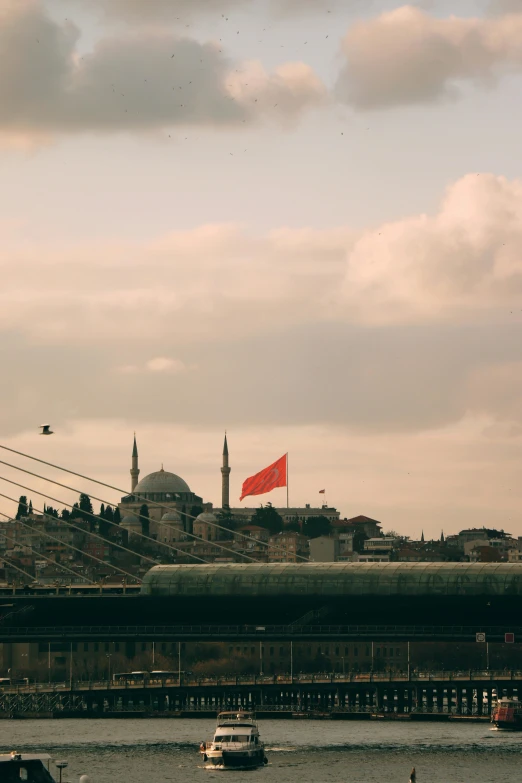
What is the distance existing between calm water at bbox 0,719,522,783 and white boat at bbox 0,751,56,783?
1161 cm

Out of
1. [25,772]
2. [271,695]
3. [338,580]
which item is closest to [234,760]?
[25,772]

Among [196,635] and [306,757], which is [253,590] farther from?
[306,757]

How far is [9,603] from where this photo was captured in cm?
14262

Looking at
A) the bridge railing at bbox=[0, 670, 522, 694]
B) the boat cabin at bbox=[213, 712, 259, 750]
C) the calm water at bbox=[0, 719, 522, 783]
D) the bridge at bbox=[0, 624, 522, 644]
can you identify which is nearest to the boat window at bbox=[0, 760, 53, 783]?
the calm water at bbox=[0, 719, 522, 783]

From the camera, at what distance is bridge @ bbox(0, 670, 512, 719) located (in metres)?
165

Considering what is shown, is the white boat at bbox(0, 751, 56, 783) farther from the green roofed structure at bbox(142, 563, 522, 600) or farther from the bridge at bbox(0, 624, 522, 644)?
the bridge at bbox(0, 624, 522, 644)

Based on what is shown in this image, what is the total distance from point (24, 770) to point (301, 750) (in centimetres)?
3411

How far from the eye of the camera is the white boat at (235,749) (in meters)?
113

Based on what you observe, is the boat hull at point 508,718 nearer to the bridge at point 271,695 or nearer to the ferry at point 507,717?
the ferry at point 507,717

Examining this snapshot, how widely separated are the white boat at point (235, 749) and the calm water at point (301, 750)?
103 cm

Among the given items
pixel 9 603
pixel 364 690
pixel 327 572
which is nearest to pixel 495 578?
pixel 327 572

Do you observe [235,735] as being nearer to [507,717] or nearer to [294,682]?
[507,717]

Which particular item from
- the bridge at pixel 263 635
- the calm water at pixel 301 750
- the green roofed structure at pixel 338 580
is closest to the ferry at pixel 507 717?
the calm water at pixel 301 750

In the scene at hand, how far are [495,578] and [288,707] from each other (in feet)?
137
